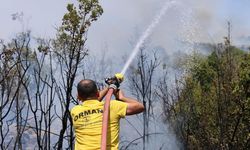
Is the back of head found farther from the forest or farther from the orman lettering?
the forest

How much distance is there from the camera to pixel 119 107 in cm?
370

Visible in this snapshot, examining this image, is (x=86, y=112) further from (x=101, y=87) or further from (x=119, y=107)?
(x=101, y=87)

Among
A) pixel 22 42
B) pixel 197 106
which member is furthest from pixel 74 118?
pixel 197 106

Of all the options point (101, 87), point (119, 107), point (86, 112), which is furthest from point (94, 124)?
point (101, 87)

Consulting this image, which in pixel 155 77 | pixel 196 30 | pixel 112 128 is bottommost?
pixel 112 128

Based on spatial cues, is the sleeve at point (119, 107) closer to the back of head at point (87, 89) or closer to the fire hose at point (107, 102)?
the fire hose at point (107, 102)

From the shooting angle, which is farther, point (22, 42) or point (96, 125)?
A: point (22, 42)

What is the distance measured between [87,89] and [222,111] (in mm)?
9279

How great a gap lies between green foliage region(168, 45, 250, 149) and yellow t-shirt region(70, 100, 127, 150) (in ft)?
27.4

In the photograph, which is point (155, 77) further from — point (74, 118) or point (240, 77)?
point (74, 118)

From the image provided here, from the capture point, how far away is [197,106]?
16641mm

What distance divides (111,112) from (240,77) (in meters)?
9.23

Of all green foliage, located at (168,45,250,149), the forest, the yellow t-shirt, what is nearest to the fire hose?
the yellow t-shirt

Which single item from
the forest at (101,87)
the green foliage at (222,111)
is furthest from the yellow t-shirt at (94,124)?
the green foliage at (222,111)
